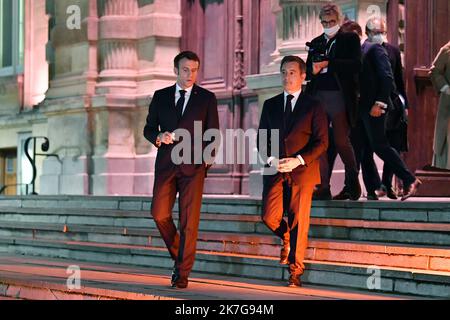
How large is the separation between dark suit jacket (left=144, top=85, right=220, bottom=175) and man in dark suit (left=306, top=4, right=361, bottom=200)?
86.4 inches

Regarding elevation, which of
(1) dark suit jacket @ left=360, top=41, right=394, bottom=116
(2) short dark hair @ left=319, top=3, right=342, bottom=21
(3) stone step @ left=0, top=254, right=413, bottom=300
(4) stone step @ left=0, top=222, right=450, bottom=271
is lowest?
(3) stone step @ left=0, top=254, right=413, bottom=300

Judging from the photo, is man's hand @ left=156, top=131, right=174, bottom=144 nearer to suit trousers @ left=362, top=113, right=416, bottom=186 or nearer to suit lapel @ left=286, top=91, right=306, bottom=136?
suit lapel @ left=286, top=91, right=306, bottom=136

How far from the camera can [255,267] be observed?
Result: 11453 mm

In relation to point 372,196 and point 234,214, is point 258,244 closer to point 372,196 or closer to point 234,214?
point 234,214

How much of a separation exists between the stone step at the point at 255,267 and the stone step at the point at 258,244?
0.46 feet

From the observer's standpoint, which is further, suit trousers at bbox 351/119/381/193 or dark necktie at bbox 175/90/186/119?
suit trousers at bbox 351/119/381/193

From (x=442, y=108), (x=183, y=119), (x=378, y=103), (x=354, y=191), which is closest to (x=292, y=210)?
(x=183, y=119)

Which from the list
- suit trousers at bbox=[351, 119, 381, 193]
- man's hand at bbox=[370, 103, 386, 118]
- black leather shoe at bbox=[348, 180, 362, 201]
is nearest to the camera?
A: black leather shoe at bbox=[348, 180, 362, 201]

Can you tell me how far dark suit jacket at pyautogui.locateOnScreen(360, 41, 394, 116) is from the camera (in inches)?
505

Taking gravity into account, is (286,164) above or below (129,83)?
below

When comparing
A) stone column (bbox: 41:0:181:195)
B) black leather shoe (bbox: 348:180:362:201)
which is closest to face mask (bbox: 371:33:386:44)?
black leather shoe (bbox: 348:180:362:201)

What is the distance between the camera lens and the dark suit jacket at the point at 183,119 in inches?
404

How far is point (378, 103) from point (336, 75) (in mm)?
728
